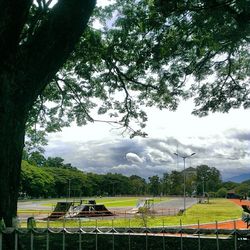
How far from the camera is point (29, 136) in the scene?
66.3ft

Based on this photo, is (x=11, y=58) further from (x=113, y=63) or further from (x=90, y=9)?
(x=113, y=63)

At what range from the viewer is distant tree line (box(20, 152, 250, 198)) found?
391 ft

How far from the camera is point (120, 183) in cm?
15975

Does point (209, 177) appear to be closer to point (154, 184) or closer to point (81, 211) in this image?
point (154, 184)

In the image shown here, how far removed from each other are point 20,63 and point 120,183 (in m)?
155

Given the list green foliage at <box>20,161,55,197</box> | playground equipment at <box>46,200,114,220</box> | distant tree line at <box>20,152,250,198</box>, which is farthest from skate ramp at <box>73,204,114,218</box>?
distant tree line at <box>20,152,250,198</box>

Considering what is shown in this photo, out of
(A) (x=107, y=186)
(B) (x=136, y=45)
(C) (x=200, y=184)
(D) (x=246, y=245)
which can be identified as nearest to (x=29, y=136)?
(B) (x=136, y=45)

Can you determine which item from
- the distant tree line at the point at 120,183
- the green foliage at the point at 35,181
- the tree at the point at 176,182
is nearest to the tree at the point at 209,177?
the distant tree line at the point at 120,183

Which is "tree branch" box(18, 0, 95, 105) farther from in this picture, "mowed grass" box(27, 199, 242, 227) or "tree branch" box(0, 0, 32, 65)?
"mowed grass" box(27, 199, 242, 227)

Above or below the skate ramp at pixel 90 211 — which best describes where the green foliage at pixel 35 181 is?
above

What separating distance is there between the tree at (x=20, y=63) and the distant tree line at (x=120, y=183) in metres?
97.2

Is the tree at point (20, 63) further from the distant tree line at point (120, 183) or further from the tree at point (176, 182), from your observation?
the tree at point (176, 182)

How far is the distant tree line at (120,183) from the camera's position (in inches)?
4692

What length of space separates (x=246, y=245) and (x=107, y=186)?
146441mm
